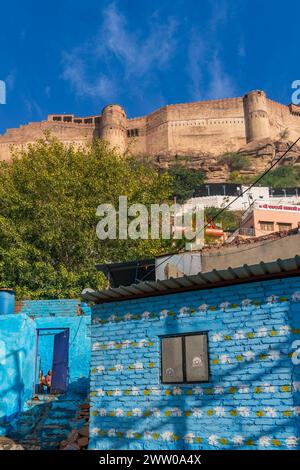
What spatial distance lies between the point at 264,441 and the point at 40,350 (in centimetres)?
964

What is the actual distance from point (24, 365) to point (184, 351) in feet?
19.3

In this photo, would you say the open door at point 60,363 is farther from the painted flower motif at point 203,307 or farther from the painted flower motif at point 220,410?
the painted flower motif at point 220,410

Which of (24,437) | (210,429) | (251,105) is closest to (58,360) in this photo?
(24,437)

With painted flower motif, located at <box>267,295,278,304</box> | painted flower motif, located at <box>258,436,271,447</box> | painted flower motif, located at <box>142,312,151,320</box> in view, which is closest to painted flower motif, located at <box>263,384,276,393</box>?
painted flower motif, located at <box>258,436,271,447</box>

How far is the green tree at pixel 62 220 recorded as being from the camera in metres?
→ 20.6

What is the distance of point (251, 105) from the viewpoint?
69.8m

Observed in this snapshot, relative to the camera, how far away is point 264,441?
6793 millimetres

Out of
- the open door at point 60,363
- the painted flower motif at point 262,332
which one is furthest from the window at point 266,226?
the painted flower motif at point 262,332

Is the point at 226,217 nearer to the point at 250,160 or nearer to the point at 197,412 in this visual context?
the point at 250,160

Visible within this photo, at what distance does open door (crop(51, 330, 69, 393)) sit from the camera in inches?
538

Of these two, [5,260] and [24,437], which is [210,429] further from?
[5,260]

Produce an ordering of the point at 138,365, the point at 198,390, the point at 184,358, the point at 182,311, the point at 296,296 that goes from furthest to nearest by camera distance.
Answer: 1. the point at 138,365
2. the point at 182,311
3. the point at 184,358
4. the point at 198,390
5. the point at 296,296

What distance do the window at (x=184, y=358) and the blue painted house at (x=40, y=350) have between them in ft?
17.3

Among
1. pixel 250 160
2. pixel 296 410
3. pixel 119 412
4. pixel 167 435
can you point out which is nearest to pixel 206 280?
pixel 296 410
